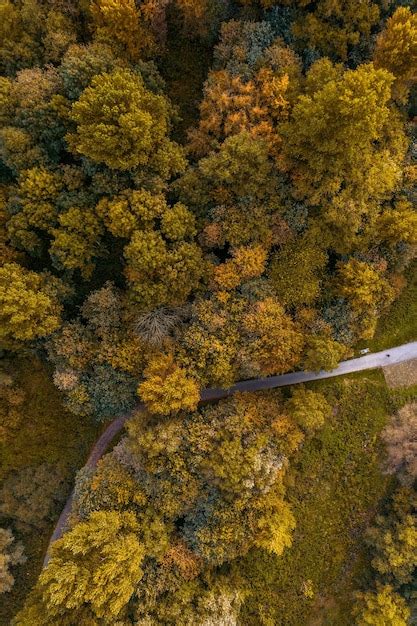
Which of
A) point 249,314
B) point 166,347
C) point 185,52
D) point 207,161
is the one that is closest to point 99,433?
point 166,347

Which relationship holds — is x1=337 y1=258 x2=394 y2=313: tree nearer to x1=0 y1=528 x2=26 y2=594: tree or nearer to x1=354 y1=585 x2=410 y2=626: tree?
x1=354 y1=585 x2=410 y2=626: tree

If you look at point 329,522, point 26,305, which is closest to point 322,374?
point 329,522

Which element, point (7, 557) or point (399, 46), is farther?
point (7, 557)

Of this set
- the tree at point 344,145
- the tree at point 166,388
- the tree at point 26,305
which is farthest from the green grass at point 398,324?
the tree at point 26,305

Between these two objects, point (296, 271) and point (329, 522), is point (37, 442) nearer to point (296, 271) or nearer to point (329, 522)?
Result: point (329, 522)

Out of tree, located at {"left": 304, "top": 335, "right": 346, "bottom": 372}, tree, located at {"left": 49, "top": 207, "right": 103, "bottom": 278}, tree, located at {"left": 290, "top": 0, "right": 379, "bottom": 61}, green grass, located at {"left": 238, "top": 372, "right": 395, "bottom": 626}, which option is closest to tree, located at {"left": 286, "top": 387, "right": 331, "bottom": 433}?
tree, located at {"left": 304, "top": 335, "right": 346, "bottom": 372}

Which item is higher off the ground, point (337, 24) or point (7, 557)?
point (337, 24)

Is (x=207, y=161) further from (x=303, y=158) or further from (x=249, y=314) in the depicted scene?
(x=249, y=314)
